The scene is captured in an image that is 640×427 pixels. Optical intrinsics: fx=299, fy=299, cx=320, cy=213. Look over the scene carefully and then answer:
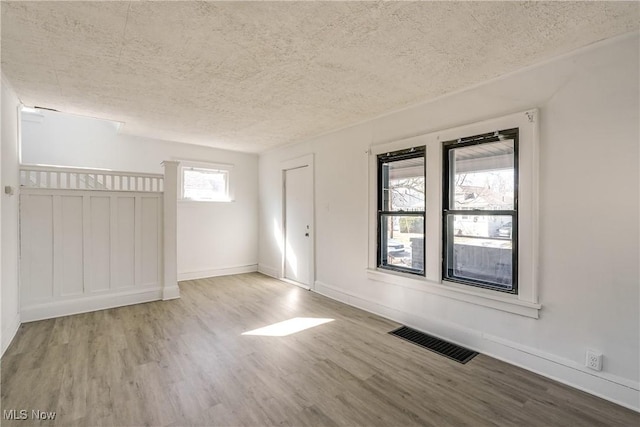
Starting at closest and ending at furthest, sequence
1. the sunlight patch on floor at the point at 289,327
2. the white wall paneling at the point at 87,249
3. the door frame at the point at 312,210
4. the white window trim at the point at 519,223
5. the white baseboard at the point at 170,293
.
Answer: the white window trim at the point at 519,223, the sunlight patch on floor at the point at 289,327, the white wall paneling at the point at 87,249, the white baseboard at the point at 170,293, the door frame at the point at 312,210

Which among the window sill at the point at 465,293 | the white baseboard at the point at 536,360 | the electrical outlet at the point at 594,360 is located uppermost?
the window sill at the point at 465,293

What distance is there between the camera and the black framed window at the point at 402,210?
3.35m

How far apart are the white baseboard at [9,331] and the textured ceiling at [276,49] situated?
2283 mm

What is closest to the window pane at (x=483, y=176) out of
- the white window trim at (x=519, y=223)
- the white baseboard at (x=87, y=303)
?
the white window trim at (x=519, y=223)

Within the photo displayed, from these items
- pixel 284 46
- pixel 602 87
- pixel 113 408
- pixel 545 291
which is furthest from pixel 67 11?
pixel 545 291

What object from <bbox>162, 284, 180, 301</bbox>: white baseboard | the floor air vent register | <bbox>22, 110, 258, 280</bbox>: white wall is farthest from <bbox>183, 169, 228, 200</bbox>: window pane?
the floor air vent register

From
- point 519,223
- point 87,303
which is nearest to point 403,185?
point 519,223

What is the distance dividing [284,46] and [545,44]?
1850 millimetres

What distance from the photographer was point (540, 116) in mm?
2385

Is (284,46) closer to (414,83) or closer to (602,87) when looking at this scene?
(414,83)

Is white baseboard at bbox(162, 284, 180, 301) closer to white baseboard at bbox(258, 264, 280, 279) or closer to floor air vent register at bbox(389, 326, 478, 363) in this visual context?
white baseboard at bbox(258, 264, 280, 279)

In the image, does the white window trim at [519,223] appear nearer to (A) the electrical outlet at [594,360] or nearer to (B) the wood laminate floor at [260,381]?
(A) the electrical outlet at [594,360]

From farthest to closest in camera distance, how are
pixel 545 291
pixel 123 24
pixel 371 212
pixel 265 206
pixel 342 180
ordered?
pixel 265 206, pixel 342 180, pixel 371 212, pixel 545 291, pixel 123 24

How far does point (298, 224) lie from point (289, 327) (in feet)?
7.04
